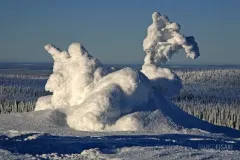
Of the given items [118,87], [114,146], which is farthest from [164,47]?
[114,146]

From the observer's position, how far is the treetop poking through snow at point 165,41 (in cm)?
3316

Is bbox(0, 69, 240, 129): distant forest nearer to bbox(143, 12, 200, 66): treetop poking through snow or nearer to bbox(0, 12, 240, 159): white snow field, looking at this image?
bbox(143, 12, 200, 66): treetop poking through snow

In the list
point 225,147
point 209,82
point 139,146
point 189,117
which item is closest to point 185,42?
point 189,117

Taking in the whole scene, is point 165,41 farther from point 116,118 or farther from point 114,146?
point 114,146

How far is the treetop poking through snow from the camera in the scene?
109 ft

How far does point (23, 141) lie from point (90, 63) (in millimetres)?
11659

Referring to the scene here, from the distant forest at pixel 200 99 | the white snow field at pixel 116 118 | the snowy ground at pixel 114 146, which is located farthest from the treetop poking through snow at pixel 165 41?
the distant forest at pixel 200 99

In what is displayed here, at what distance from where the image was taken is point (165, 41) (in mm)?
34031

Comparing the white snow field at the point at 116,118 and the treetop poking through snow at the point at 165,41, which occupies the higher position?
the treetop poking through snow at the point at 165,41

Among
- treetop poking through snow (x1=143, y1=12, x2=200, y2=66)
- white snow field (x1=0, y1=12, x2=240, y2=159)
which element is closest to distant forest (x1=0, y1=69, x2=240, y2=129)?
treetop poking through snow (x1=143, y1=12, x2=200, y2=66)

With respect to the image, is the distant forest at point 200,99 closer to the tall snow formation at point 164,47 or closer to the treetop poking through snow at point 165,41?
the tall snow formation at point 164,47

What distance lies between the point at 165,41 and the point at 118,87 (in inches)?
255

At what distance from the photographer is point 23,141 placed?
2136 centimetres

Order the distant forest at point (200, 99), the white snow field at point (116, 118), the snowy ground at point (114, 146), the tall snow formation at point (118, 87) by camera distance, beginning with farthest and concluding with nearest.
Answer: the distant forest at point (200, 99) → the tall snow formation at point (118, 87) → the white snow field at point (116, 118) → the snowy ground at point (114, 146)
